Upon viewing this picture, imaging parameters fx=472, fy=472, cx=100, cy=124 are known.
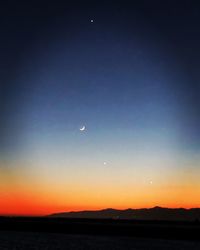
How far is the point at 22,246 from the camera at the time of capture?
40.7 metres

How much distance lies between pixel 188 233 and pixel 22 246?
1457cm

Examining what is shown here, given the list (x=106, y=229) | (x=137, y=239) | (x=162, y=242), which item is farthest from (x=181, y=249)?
(x=106, y=229)

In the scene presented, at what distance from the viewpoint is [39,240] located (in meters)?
43.9

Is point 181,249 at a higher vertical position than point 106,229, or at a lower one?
lower

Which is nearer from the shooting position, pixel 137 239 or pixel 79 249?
pixel 79 249

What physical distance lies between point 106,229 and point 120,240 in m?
10.1

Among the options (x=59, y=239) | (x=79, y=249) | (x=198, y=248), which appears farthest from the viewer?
(x=59, y=239)

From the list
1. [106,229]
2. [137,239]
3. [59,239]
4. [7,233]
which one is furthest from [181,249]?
[7,233]

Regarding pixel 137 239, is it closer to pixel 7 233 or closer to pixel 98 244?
pixel 98 244

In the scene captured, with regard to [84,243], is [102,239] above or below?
above

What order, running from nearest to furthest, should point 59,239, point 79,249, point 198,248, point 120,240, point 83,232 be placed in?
point 198,248
point 79,249
point 120,240
point 59,239
point 83,232

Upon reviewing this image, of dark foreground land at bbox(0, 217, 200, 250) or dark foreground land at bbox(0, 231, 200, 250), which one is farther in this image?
dark foreground land at bbox(0, 217, 200, 250)

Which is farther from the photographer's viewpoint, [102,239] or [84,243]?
[102,239]

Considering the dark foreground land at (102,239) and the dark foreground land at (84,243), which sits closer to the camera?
the dark foreground land at (84,243)
